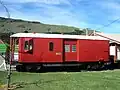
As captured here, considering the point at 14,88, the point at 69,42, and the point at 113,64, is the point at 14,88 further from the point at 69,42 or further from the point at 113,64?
the point at 113,64

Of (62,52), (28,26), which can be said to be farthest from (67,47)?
(28,26)

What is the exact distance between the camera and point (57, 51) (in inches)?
1144

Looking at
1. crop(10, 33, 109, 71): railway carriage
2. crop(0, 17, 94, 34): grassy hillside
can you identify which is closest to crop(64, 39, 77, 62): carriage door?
crop(10, 33, 109, 71): railway carriage

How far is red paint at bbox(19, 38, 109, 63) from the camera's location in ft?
92.7

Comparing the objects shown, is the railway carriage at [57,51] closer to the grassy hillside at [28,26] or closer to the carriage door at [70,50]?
the carriage door at [70,50]

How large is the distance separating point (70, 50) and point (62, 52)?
948 mm

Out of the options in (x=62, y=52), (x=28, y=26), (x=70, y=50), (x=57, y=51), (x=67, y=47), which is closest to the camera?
(x=57, y=51)

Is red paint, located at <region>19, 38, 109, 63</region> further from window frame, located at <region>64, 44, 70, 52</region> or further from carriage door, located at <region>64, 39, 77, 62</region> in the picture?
window frame, located at <region>64, 44, 70, 52</region>

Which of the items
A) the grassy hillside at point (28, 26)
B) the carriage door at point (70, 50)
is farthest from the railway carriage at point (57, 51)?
the grassy hillside at point (28, 26)

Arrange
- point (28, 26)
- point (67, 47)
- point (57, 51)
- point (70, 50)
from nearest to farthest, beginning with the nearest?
1. point (57, 51)
2. point (67, 47)
3. point (70, 50)
4. point (28, 26)

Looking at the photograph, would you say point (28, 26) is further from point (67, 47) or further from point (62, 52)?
point (62, 52)

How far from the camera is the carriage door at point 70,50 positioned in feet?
97.0

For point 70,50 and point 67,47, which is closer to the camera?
point 67,47

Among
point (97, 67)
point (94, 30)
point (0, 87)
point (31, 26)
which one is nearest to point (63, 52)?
point (97, 67)
